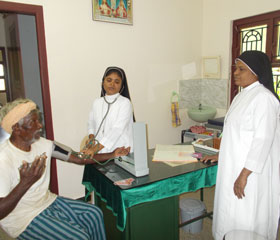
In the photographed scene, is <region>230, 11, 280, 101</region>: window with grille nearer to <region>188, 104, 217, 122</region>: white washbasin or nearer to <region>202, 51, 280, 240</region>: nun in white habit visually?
<region>188, 104, 217, 122</region>: white washbasin

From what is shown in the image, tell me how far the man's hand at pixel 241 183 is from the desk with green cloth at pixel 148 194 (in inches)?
9.7

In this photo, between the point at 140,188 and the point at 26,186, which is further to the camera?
the point at 140,188

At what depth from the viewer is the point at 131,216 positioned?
1.73 metres

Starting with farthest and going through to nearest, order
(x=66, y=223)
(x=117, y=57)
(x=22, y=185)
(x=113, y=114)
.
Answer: (x=117, y=57) < (x=113, y=114) < (x=66, y=223) < (x=22, y=185)

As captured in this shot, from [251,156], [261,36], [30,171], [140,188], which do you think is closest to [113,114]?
[140,188]

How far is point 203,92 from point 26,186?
3.40m

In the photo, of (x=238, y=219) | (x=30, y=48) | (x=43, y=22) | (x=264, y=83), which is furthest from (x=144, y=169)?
(x=30, y=48)

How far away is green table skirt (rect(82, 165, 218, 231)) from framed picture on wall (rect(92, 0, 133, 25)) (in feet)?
6.44

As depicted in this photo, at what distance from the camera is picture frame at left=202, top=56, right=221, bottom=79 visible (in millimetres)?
3910

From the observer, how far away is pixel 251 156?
69.5 inches

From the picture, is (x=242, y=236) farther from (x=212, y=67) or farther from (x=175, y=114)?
(x=212, y=67)

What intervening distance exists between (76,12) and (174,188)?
7.47 feet

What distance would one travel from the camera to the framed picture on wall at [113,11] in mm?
3071

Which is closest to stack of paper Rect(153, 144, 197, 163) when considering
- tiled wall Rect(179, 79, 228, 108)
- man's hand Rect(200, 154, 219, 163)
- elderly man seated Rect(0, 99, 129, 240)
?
man's hand Rect(200, 154, 219, 163)
